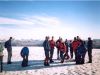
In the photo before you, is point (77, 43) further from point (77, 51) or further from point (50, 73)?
point (50, 73)

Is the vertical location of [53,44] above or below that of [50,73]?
above

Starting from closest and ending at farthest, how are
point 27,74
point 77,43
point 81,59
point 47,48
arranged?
point 27,74
point 47,48
point 81,59
point 77,43

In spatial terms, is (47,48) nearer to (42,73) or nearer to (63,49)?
(63,49)

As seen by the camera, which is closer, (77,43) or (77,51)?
(77,51)

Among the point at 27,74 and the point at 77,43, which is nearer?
the point at 27,74

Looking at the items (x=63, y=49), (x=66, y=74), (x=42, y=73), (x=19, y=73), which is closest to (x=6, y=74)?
(x=19, y=73)

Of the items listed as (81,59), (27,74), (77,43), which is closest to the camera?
(27,74)

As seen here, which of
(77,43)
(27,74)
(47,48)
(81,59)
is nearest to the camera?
(27,74)

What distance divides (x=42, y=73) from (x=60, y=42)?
5467 mm

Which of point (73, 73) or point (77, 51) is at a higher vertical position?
point (77, 51)

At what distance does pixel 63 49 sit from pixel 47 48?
1.93 m

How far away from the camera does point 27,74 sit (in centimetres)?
1186

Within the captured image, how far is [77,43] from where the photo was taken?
57.9ft

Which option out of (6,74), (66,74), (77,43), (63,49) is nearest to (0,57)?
(6,74)
